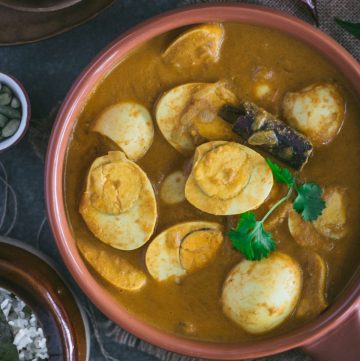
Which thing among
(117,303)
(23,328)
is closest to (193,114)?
(117,303)

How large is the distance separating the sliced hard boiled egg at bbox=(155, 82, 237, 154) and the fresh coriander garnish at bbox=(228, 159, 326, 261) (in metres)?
0.24

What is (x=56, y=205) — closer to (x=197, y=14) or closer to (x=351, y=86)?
(x=197, y=14)

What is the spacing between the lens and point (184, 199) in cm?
237

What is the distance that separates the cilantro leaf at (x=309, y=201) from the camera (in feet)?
7.44

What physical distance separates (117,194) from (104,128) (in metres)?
0.23

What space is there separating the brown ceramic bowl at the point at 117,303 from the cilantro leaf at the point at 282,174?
0.36 m

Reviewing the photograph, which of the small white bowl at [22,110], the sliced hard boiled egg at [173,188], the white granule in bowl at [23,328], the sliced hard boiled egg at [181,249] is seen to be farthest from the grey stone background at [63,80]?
the sliced hard boiled egg at [173,188]

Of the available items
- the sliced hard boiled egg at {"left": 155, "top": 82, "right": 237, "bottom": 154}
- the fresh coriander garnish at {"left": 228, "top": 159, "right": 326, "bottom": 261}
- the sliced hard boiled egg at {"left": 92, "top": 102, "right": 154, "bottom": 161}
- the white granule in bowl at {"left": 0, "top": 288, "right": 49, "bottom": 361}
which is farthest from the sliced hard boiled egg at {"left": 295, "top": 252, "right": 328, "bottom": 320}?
the white granule in bowl at {"left": 0, "top": 288, "right": 49, "bottom": 361}

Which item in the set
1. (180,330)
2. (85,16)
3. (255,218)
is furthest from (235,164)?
(85,16)

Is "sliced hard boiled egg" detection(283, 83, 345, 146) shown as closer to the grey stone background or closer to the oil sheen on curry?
the oil sheen on curry

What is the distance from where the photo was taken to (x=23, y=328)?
253cm

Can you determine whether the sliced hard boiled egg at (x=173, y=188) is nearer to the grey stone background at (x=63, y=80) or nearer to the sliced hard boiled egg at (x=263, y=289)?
the sliced hard boiled egg at (x=263, y=289)

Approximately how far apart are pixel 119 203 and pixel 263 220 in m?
0.49

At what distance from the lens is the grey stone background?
8.37ft
